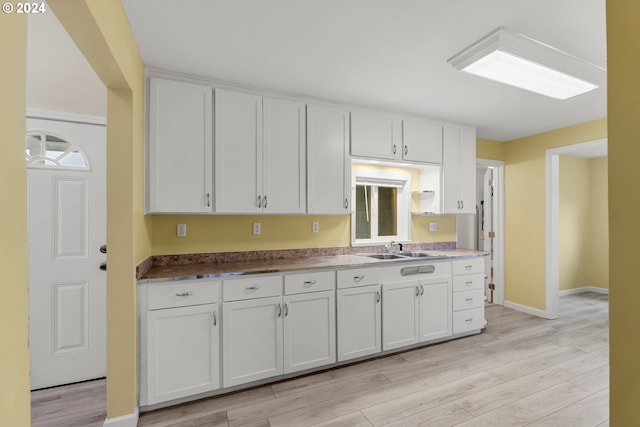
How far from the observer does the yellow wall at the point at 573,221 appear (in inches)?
199

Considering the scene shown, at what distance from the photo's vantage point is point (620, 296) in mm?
906

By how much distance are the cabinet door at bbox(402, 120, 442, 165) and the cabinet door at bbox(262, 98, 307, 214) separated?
1235mm

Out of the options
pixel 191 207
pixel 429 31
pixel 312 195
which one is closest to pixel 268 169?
pixel 312 195

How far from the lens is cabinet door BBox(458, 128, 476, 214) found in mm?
3641

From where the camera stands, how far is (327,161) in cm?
288

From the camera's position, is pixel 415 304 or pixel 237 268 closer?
pixel 237 268

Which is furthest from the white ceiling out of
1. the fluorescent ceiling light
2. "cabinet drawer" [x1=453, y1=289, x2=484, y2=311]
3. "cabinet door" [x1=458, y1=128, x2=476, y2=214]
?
"cabinet drawer" [x1=453, y1=289, x2=484, y2=311]

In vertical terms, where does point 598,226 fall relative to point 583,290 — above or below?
above

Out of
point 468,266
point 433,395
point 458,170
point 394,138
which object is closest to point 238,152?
point 394,138

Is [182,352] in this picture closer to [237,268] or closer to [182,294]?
[182,294]

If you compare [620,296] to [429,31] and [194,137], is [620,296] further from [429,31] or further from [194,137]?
[194,137]

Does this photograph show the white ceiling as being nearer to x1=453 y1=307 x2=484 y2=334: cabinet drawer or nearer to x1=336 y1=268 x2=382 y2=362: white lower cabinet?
x1=336 y1=268 x2=382 y2=362: white lower cabinet

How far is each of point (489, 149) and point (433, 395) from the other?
3.58 metres

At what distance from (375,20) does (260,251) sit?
2115 millimetres
